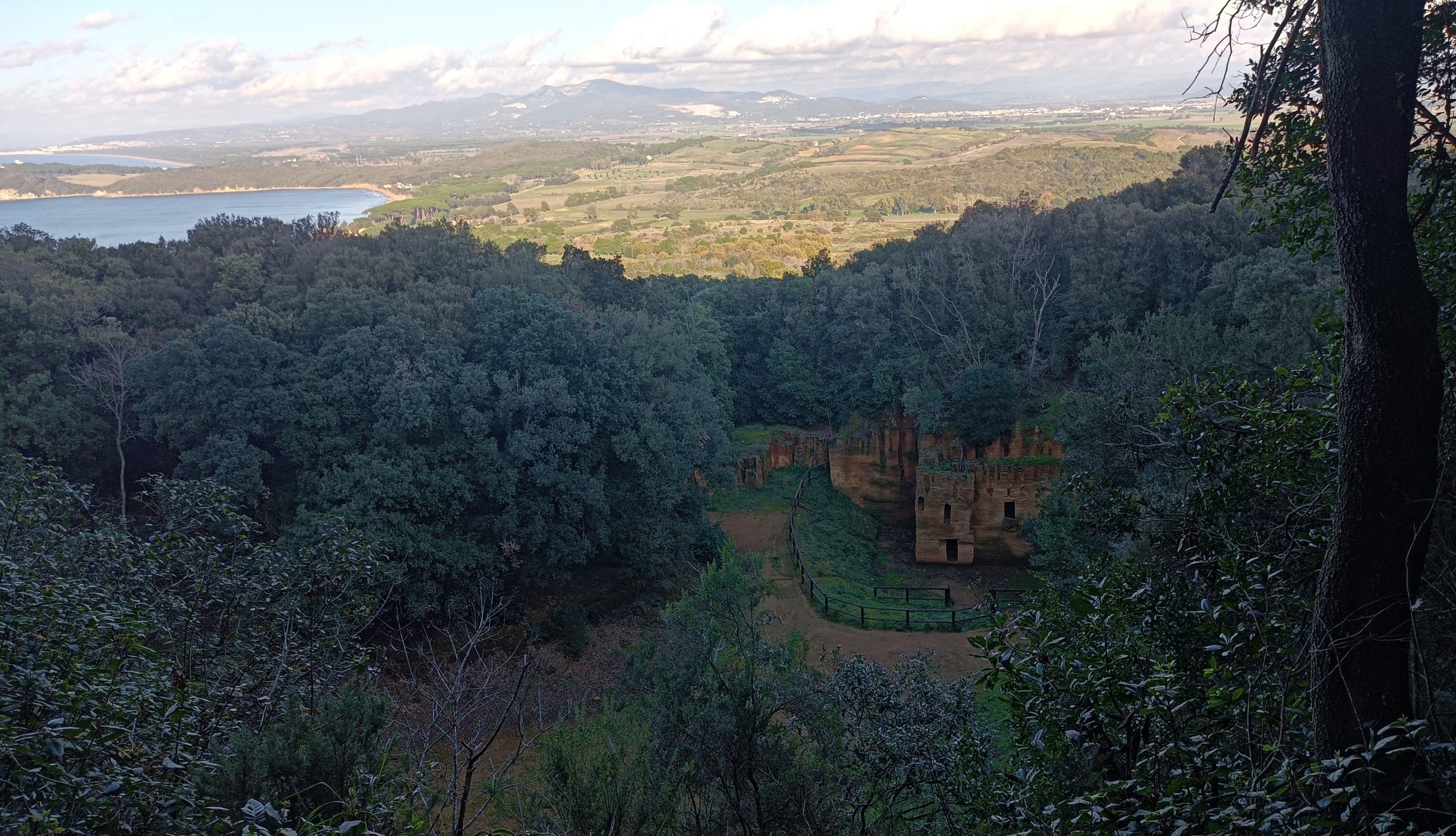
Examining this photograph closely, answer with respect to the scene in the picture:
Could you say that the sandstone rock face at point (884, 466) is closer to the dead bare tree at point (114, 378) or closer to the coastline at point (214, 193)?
the dead bare tree at point (114, 378)

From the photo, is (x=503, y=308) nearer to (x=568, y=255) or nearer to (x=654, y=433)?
(x=654, y=433)

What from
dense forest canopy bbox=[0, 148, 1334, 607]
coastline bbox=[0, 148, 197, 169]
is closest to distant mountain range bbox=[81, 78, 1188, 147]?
coastline bbox=[0, 148, 197, 169]

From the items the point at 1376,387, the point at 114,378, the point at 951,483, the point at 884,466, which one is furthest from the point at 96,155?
the point at 1376,387

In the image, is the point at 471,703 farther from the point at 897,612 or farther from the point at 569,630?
the point at 897,612

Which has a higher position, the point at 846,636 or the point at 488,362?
the point at 488,362

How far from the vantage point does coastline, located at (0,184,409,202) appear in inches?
1624

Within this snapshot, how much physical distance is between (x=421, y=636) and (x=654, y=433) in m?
6.26

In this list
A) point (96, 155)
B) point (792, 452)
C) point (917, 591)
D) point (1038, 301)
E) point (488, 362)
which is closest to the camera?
point (488, 362)

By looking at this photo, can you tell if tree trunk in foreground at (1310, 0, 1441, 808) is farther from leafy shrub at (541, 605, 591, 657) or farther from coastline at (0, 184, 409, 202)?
coastline at (0, 184, 409, 202)

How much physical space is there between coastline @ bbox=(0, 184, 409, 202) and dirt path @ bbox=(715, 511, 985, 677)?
4147 cm

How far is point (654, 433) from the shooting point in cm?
1909

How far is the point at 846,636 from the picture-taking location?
1720cm

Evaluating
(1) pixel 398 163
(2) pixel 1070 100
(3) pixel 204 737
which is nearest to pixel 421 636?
(3) pixel 204 737

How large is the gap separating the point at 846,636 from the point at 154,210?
124 feet
